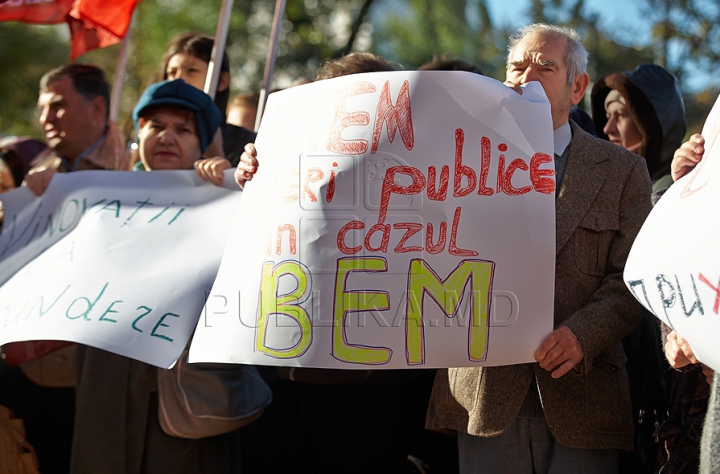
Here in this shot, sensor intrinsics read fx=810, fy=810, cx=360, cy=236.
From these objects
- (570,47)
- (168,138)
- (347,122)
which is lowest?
(347,122)

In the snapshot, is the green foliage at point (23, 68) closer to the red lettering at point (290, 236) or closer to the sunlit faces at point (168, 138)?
the sunlit faces at point (168, 138)

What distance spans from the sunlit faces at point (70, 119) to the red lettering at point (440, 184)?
2.08 meters

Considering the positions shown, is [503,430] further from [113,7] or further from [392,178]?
[113,7]

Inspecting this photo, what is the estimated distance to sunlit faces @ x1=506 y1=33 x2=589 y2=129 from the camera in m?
2.13

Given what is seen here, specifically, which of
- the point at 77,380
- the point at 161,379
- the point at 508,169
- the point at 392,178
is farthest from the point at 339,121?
the point at 77,380

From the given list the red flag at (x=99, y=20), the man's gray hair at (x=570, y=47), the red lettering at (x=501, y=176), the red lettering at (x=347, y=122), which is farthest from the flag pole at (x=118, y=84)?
the red lettering at (x=501, y=176)

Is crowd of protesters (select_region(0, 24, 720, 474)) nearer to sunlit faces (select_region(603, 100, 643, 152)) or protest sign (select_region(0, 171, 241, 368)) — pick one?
sunlit faces (select_region(603, 100, 643, 152))

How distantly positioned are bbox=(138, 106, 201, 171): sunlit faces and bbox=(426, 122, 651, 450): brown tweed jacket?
1317 mm

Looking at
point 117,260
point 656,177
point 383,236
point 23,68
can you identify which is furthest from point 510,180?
point 23,68

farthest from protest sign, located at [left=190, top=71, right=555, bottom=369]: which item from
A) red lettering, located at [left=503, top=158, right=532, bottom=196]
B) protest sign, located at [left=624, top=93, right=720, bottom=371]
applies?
protest sign, located at [left=624, top=93, right=720, bottom=371]

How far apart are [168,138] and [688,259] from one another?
1826mm

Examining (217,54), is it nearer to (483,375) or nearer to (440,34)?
(483,375)

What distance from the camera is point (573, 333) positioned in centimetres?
195

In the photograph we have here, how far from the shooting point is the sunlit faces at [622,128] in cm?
293
